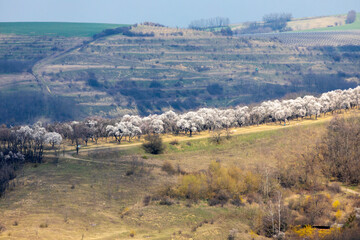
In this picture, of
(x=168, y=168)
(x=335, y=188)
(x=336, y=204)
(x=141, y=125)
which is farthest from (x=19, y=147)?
(x=336, y=204)

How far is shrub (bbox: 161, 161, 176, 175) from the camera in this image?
288 feet

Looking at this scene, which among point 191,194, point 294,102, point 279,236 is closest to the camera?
point 279,236

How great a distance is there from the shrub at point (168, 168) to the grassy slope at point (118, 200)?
1210mm

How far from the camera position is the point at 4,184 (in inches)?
2970

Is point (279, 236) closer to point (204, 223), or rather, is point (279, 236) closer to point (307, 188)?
point (204, 223)

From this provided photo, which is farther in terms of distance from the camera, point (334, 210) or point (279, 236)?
point (334, 210)

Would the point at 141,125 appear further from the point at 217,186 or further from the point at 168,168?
the point at 217,186

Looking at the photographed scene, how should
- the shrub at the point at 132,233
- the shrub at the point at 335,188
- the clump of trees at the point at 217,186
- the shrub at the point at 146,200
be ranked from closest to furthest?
the shrub at the point at 132,233 → the shrub at the point at 146,200 → the clump of trees at the point at 217,186 → the shrub at the point at 335,188

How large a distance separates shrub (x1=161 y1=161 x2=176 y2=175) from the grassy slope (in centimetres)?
121

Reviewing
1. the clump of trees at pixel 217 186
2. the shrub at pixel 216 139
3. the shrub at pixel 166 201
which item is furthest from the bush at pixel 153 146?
the shrub at pixel 166 201

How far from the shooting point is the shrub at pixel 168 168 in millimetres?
87800

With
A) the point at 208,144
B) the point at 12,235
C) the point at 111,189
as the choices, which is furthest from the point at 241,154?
the point at 12,235

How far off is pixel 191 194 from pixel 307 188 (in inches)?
855

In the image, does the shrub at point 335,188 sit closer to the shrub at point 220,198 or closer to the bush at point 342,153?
the bush at point 342,153
